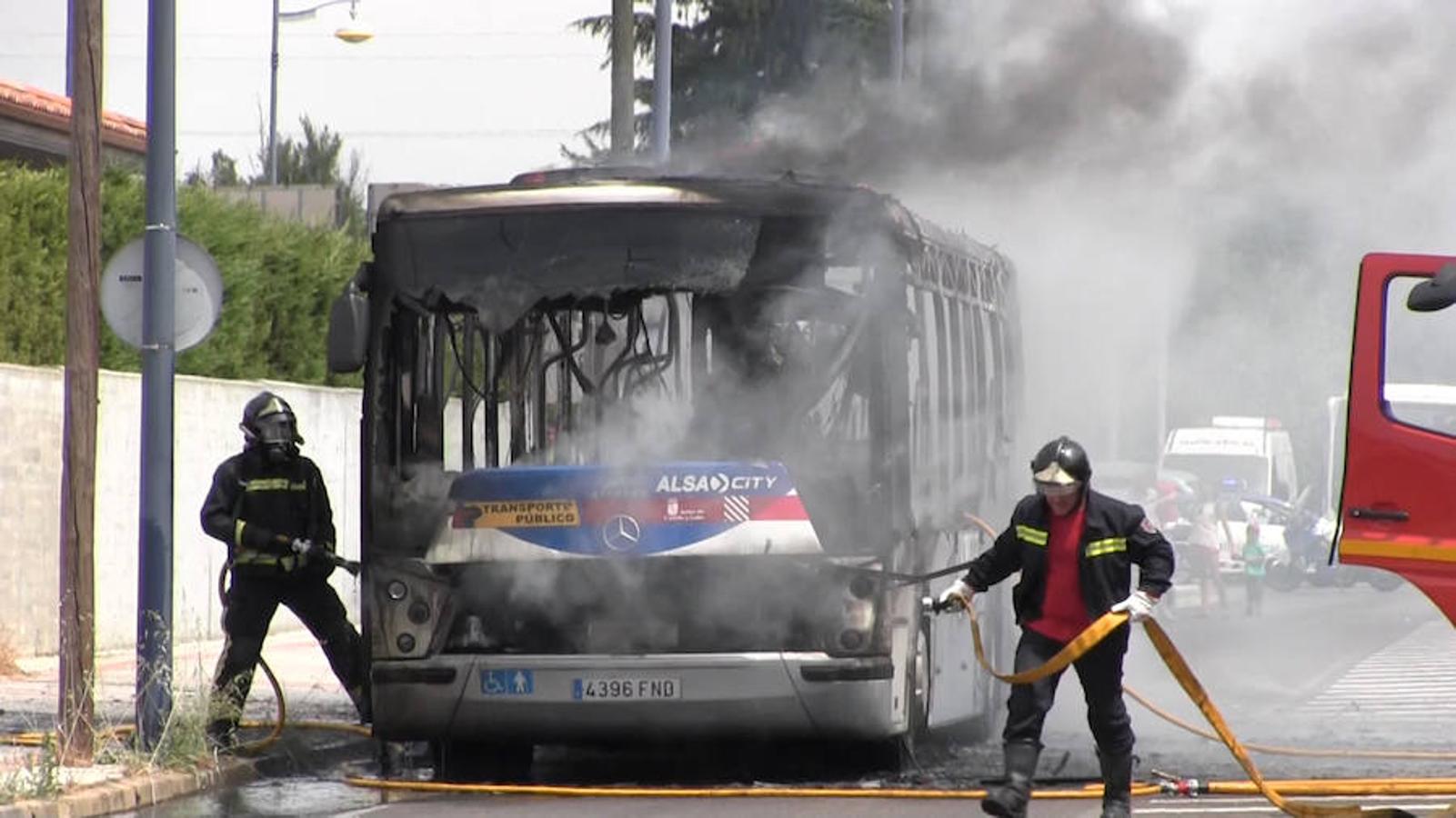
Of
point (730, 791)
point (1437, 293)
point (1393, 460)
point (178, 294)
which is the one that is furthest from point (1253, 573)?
point (1437, 293)

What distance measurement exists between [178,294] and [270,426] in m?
0.80

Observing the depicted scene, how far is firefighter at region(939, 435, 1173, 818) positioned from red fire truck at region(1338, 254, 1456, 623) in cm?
78

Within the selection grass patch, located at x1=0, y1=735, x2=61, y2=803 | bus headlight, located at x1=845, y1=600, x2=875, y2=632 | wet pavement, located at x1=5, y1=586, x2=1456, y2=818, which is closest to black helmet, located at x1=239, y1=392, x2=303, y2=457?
wet pavement, located at x1=5, y1=586, x2=1456, y2=818

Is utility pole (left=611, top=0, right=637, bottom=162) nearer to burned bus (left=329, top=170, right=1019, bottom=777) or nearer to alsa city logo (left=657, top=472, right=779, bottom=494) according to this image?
burned bus (left=329, top=170, right=1019, bottom=777)

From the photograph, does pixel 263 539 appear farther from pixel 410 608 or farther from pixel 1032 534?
pixel 1032 534

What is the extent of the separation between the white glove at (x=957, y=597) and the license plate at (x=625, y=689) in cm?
178

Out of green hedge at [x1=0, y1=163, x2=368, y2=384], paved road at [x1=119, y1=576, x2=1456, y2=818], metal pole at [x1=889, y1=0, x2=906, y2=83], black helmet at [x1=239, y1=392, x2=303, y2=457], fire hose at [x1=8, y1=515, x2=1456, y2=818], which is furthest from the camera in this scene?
metal pole at [x1=889, y1=0, x2=906, y2=83]

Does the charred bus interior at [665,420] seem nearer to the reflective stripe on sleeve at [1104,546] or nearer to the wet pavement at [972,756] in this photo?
the wet pavement at [972,756]

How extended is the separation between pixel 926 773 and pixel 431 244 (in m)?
3.44

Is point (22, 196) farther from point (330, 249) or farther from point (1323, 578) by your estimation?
point (1323, 578)

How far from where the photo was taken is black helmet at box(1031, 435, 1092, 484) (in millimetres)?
10789

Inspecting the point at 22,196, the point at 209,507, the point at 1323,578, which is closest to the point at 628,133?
the point at 22,196

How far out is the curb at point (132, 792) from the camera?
1179cm

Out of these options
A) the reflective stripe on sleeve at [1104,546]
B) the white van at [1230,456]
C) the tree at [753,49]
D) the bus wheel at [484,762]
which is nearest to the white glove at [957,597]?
the reflective stripe on sleeve at [1104,546]
